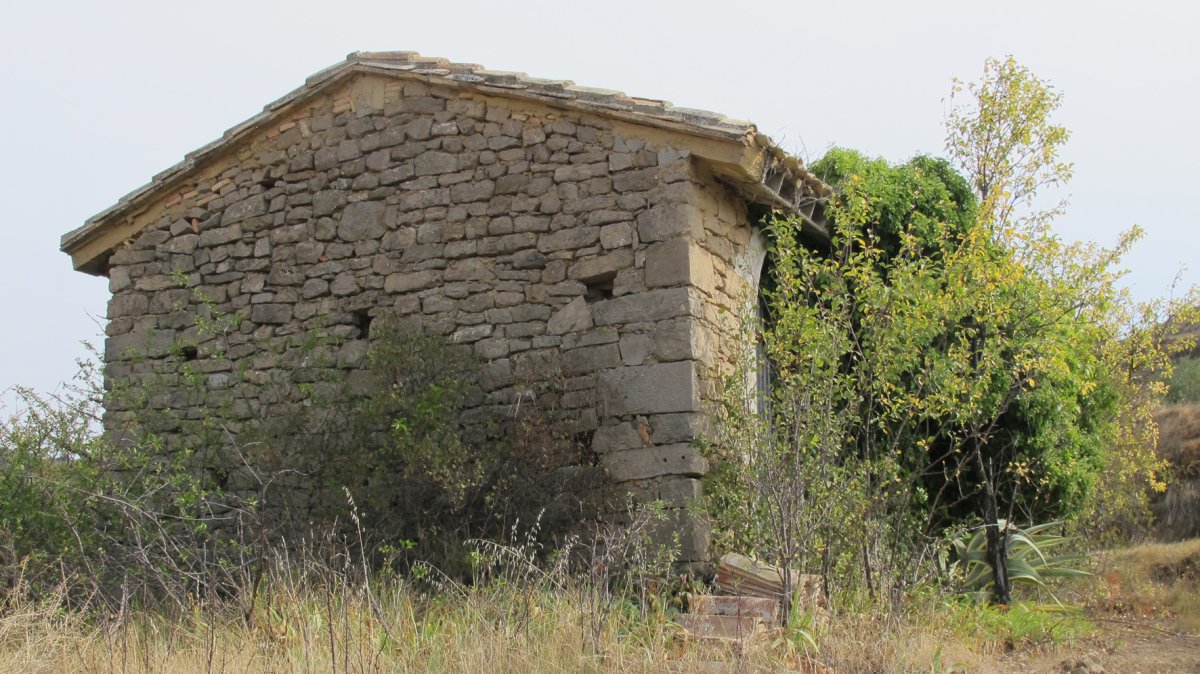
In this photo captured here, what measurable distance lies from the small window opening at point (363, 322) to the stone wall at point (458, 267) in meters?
0.02

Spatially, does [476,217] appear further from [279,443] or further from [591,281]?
[279,443]

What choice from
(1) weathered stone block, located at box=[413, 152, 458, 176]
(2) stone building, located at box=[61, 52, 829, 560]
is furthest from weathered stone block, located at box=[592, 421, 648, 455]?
(1) weathered stone block, located at box=[413, 152, 458, 176]

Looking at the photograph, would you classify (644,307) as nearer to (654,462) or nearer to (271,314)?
(654,462)

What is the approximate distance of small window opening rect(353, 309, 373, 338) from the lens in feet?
28.7

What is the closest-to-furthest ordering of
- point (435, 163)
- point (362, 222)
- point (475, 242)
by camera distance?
point (475, 242), point (435, 163), point (362, 222)

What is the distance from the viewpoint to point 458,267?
836 cm

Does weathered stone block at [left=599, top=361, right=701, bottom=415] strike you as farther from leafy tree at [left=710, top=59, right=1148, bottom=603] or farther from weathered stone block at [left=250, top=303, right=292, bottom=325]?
weathered stone block at [left=250, top=303, right=292, bottom=325]

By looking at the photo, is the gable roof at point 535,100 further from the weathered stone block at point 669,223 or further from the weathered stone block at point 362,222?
the weathered stone block at point 362,222

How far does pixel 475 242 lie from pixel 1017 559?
4810mm

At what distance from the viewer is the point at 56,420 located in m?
8.55

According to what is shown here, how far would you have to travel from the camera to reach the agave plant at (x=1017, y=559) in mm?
8570

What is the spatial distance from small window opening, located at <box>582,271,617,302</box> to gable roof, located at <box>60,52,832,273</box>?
3.59 feet

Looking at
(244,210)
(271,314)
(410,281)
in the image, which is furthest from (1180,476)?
(244,210)

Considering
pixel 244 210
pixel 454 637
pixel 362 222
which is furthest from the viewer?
pixel 244 210
